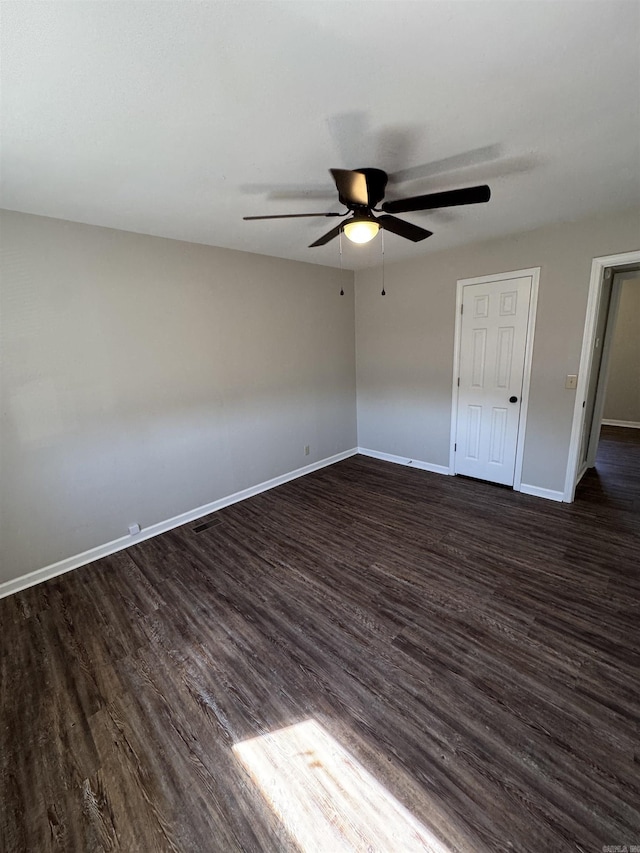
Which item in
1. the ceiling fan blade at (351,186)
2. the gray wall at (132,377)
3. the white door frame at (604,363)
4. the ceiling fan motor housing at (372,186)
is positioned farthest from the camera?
the white door frame at (604,363)

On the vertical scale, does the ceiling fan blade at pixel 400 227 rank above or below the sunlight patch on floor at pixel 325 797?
above

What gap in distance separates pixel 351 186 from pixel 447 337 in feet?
8.81

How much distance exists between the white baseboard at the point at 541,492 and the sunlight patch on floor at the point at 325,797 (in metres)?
3.06

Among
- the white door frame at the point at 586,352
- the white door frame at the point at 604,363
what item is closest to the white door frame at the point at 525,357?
the white door frame at the point at 586,352

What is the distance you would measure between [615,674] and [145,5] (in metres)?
3.23

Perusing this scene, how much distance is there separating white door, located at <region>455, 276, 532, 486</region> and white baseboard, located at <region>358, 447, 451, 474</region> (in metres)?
0.28

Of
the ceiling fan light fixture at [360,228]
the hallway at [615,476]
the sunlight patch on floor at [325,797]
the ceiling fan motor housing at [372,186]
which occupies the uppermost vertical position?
the ceiling fan motor housing at [372,186]

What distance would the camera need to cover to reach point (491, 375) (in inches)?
143

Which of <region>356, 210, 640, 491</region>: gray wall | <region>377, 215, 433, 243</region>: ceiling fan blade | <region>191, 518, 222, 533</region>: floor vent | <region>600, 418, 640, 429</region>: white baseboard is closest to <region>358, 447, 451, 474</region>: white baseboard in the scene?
<region>356, 210, 640, 491</region>: gray wall

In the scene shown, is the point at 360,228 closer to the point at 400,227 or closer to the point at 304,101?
the point at 400,227

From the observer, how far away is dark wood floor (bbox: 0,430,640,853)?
4.03 ft

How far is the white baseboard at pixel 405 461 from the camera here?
4251mm

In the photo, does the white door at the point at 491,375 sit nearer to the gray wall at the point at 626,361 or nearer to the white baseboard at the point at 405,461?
the white baseboard at the point at 405,461

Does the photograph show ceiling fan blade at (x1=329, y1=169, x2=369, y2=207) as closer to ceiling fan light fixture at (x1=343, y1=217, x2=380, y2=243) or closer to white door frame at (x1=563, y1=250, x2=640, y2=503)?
ceiling fan light fixture at (x1=343, y1=217, x2=380, y2=243)
